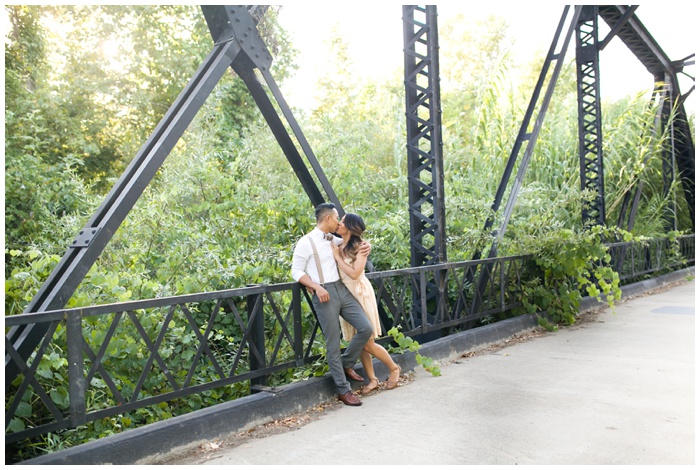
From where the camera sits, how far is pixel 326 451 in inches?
183

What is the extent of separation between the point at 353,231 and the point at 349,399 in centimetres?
153

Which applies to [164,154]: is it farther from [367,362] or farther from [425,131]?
[425,131]

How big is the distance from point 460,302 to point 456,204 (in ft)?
6.10

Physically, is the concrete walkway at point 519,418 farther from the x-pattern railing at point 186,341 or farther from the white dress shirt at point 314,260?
the white dress shirt at point 314,260

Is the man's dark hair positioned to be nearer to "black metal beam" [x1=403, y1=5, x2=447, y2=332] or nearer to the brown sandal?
the brown sandal

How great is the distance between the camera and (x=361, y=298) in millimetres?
6184

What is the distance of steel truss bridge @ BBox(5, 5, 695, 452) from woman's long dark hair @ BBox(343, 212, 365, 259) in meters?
0.59

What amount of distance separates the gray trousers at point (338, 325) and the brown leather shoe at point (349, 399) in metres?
0.04

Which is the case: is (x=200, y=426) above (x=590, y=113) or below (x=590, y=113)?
below

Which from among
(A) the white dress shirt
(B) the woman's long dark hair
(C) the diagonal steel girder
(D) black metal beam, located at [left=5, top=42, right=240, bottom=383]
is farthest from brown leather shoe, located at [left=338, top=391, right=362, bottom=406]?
(D) black metal beam, located at [left=5, top=42, right=240, bottom=383]

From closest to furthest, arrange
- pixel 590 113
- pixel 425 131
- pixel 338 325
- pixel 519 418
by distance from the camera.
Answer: pixel 519 418 < pixel 338 325 < pixel 425 131 < pixel 590 113

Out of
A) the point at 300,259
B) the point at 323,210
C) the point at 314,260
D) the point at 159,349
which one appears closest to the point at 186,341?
the point at 159,349

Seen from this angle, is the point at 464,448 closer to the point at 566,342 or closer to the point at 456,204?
the point at 566,342

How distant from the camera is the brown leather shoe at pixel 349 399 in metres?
5.87
